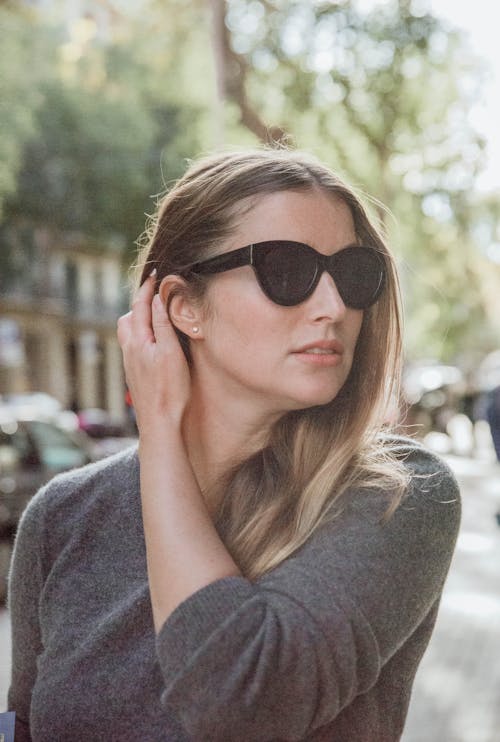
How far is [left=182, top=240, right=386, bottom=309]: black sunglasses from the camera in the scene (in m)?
1.88

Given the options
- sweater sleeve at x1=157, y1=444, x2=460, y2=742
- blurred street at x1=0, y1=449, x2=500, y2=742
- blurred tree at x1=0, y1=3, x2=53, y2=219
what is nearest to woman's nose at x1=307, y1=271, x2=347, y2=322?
sweater sleeve at x1=157, y1=444, x2=460, y2=742

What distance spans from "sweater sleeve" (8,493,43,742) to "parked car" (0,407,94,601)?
7.25m

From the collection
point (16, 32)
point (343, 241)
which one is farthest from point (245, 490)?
point (16, 32)

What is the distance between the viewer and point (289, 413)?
2.06 m

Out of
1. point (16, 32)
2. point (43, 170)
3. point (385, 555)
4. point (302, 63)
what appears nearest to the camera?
point (385, 555)

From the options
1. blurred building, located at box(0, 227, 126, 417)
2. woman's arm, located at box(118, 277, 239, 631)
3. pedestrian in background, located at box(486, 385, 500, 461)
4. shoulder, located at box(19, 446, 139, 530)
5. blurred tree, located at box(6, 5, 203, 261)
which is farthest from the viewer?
blurred building, located at box(0, 227, 126, 417)

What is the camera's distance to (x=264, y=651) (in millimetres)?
1506

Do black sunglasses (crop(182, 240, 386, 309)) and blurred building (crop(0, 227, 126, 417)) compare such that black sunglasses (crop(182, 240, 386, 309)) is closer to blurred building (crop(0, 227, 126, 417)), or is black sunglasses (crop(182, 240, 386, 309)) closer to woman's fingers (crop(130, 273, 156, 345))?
woman's fingers (crop(130, 273, 156, 345))

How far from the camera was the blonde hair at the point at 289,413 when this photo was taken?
184 cm

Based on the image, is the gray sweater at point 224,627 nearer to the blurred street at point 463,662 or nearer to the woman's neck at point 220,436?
the woman's neck at point 220,436

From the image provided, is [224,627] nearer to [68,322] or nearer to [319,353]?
[319,353]

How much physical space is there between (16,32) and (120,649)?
25.1m

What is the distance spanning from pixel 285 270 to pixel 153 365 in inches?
11.4

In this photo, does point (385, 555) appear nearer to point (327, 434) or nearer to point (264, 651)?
point (264, 651)
